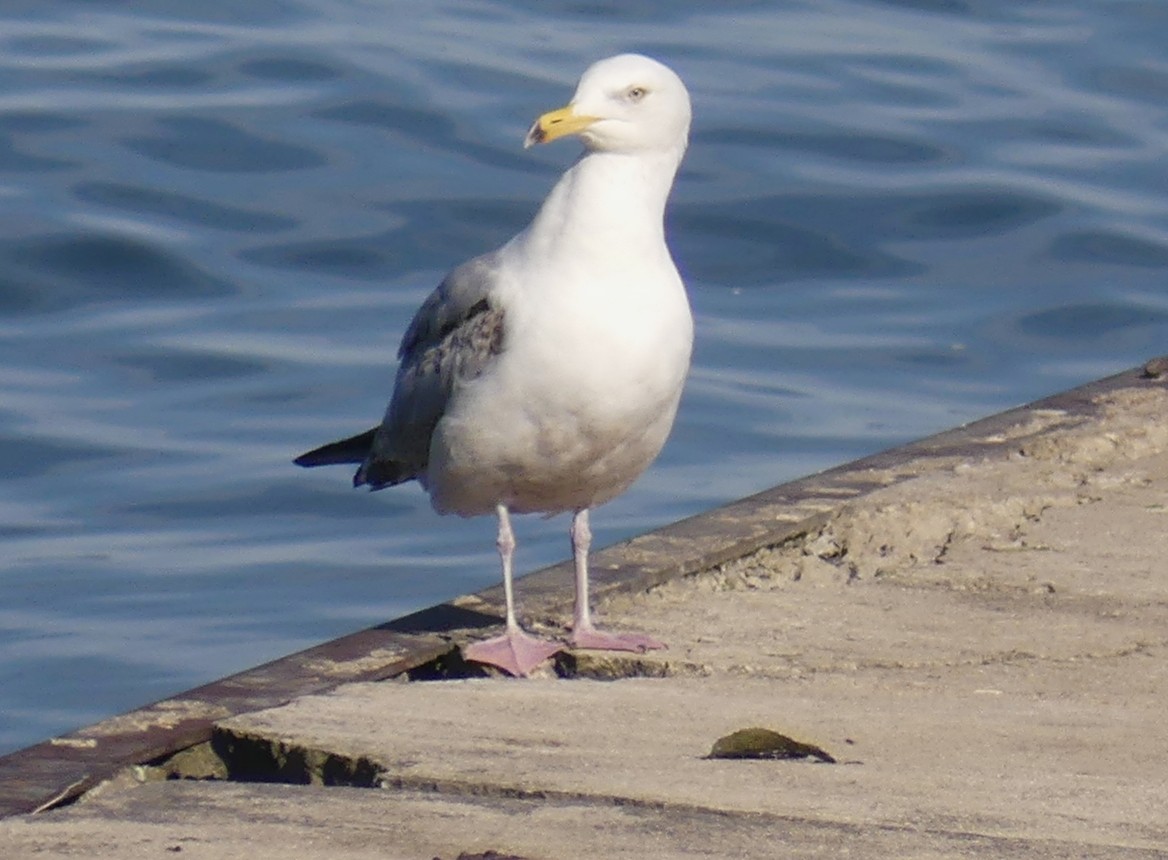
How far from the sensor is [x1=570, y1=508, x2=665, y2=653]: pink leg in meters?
4.60

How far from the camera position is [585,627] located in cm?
480

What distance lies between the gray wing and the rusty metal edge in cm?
42

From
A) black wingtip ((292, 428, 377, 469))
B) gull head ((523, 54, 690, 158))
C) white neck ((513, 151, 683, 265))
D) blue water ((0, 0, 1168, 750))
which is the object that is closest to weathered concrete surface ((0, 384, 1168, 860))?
white neck ((513, 151, 683, 265))

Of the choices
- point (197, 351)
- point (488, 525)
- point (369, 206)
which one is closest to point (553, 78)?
point (369, 206)

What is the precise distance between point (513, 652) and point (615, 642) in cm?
19

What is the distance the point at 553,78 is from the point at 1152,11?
182 inches

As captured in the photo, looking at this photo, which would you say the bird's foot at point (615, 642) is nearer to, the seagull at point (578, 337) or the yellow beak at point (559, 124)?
the seagull at point (578, 337)

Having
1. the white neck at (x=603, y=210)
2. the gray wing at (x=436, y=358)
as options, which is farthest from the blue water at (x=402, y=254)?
the white neck at (x=603, y=210)

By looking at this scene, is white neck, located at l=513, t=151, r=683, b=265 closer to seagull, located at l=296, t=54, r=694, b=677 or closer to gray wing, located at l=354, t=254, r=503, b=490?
seagull, located at l=296, t=54, r=694, b=677

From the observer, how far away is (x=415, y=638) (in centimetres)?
479

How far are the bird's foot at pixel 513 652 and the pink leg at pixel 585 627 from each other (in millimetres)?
57

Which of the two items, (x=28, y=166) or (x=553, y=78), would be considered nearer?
(x=28, y=166)

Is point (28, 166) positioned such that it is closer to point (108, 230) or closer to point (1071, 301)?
point (108, 230)

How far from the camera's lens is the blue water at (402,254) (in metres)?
7.91
